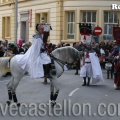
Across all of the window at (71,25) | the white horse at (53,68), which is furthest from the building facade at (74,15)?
the white horse at (53,68)

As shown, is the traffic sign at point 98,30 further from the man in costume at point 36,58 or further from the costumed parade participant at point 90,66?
the man in costume at point 36,58

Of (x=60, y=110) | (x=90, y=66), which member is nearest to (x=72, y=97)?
(x=60, y=110)

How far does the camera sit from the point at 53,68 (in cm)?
1327

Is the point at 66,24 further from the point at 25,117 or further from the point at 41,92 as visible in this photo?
the point at 25,117

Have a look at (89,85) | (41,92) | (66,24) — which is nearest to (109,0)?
(66,24)

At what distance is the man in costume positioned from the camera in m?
12.9

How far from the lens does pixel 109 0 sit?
4059cm

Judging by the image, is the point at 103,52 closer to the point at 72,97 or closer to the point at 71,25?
the point at 71,25

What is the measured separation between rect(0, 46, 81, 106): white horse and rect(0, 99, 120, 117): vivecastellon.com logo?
34 centimetres

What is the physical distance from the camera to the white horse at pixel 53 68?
43.4ft

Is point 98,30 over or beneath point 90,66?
over

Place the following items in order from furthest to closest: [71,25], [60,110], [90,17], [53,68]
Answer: [71,25] → [90,17] → [53,68] → [60,110]

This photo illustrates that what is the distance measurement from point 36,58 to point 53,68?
60 cm

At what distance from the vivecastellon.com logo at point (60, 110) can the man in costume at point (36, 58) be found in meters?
0.91
